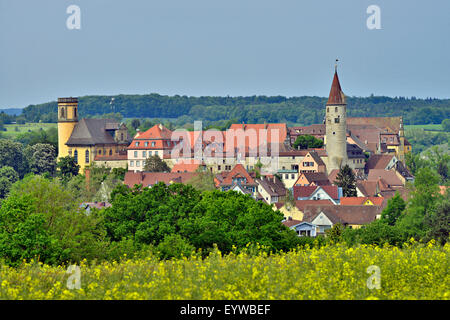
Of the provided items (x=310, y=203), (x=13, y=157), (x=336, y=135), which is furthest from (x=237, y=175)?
(x=13, y=157)

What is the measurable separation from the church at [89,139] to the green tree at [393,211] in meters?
38.3

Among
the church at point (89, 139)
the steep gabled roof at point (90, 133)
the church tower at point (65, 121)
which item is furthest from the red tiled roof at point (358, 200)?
the church tower at point (65, 121)

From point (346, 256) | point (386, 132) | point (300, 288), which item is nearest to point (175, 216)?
point (346, 256)

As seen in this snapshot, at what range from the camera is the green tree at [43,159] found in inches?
4193

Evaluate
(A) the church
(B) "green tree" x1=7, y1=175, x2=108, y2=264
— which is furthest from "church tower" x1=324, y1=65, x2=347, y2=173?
(B) "green tree" x1=7, y1=175, x2=108, y2=264

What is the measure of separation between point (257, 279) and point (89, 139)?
296ft

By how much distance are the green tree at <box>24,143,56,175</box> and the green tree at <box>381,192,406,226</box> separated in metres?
46.8

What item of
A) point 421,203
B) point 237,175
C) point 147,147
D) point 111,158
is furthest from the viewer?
point 147,147

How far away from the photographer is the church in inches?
4038

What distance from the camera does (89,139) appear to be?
10356 centimetres

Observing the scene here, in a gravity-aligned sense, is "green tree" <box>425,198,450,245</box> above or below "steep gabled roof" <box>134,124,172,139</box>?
below

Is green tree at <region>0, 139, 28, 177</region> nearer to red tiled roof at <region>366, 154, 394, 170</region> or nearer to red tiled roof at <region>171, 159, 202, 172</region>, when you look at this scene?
red tiled roof at <region>171, 159, 202, 172</region>

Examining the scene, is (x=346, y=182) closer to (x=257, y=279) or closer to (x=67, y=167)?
(x=67, y=167)
